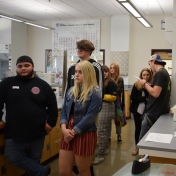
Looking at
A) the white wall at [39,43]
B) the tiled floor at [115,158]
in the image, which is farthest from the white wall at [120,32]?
the tiled floor at [115,158]

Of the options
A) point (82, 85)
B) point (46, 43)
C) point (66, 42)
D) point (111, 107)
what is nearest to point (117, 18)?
point (66, 42)

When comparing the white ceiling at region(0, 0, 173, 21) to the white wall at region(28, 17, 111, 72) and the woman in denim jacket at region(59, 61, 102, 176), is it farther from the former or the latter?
the woman in denim jacket at region(59, 61, 102, 176)

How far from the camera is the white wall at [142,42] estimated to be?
7.39 meters

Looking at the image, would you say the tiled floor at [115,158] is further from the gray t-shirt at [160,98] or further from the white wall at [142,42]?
the white wall at [142,42]

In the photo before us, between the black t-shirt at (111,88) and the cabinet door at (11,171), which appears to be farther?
the black t-shirt at (111,88)

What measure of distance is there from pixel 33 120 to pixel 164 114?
1.49 metres

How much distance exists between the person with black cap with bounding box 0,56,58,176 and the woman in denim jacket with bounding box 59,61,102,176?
0.36 meters

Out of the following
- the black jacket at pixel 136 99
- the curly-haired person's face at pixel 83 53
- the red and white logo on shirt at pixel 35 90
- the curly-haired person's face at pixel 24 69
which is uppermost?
the curly-haired person's face at pixel 83 53

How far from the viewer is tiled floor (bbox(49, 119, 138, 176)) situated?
134 inches

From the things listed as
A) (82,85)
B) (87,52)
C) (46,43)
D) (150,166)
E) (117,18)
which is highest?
(117,18)

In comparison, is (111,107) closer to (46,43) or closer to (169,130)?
(169,130)

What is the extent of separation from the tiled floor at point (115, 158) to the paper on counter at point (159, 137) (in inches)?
52.2

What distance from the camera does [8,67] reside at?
8.26 metres

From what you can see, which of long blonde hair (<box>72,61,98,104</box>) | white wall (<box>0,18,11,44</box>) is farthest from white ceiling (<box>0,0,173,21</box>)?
long blonde hair (<box>72,61,98,104</box>)
